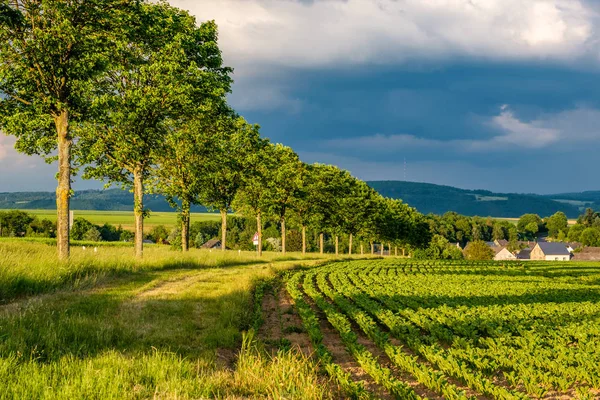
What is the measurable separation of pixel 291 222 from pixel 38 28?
162ft

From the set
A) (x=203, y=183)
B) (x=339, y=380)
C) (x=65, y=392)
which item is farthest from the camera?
(x=203, y=183)

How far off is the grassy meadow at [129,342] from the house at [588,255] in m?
143

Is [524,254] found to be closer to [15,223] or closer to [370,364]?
[15,223]

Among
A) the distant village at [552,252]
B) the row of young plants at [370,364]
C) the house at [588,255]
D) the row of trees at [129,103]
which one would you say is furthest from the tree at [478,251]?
the row of young plants at [370,364]

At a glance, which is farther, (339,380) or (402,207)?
(402,207)

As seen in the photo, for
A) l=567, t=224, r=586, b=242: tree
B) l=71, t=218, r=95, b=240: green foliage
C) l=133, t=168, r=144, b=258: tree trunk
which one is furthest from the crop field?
l=567, t=224, r=586, b=242: tree

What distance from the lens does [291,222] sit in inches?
2616

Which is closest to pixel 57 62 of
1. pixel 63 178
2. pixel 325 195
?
pixel 63 178

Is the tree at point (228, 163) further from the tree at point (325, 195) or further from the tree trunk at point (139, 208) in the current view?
the tree at point (325, 195)

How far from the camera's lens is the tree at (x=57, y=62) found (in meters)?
20.0

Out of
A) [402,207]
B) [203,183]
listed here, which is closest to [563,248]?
[402,207]

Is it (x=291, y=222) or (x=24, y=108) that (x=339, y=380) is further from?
(x=291, y=222)

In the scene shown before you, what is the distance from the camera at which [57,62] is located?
21.1m

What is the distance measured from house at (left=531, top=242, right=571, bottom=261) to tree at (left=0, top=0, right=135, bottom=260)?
158m
